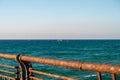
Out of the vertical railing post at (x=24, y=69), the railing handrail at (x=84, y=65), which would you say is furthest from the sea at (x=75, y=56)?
the railing handrail at (x=84, y=65)

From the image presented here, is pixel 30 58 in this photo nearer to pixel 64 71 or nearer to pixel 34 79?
pixel 34 79

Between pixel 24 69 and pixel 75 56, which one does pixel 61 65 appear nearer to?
pixel 24 69

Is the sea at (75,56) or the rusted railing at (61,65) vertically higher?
the rusted railing at (61,65)

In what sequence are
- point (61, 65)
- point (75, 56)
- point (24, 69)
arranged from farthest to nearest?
1. point (75, 56)
2. point (24, 69)
3. point (61, 65)

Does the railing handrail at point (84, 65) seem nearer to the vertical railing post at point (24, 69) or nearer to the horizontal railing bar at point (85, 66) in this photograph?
the horizontal railing bar at point (85, 66)

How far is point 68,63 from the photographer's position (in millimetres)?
3029

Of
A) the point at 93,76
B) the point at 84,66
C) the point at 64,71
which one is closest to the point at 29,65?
the point at 84,66

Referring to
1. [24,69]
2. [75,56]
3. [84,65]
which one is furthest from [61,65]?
[75,56]

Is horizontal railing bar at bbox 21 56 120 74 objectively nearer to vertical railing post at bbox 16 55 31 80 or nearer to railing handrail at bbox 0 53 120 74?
railing handrail at bbox 0 53 120 74

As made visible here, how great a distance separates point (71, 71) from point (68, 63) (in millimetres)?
25509

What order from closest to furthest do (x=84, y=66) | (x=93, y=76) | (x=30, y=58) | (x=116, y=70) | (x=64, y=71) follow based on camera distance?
(x=116, y=70)
(x=84, y=66)
(x=30, y=58)
(x=93, y=76)
(x=64, y=71)

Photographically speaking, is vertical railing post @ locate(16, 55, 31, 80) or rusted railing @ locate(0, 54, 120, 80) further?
vertical railing post @ locate(16, 55, 31, 80)

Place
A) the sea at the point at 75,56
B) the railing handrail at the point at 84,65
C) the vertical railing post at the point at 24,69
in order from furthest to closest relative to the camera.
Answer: the sea at the point at 75,56 < the vertical railing post at the point at 24,69 < the railing handrail at the point at 84,65

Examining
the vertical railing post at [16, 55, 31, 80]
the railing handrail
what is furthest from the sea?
the railing handrail
